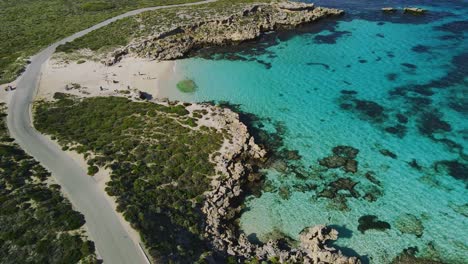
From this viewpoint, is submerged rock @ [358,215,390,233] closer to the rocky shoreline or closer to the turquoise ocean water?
the turquoise ocean water

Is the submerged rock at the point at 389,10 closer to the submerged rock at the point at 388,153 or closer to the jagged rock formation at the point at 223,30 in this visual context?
the jagged rock formation at the point at 223,30

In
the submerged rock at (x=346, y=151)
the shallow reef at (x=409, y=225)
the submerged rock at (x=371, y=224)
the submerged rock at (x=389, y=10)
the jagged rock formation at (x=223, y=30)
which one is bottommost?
the shallow reef at (x=409, y=225)

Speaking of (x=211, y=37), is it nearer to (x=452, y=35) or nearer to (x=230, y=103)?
(x=230, y=103)

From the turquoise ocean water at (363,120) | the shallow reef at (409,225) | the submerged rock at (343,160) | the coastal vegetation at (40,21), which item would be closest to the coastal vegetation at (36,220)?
the turquoise ocean water at (363,120)

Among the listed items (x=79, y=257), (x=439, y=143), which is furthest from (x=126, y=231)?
(x=439, y=143)

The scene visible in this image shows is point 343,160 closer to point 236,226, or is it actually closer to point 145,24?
point 236,226
